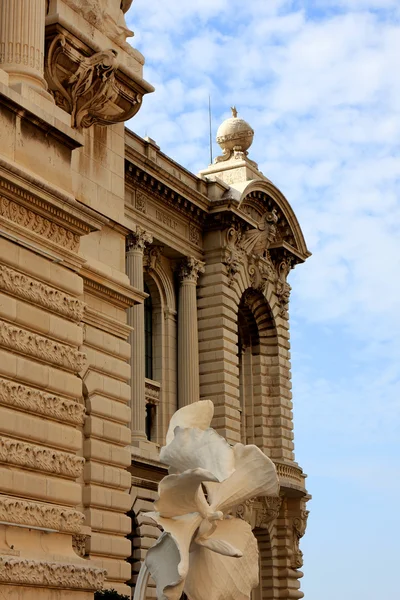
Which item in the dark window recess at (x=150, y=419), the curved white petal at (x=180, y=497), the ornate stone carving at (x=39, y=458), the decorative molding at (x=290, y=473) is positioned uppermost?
the dark window recess at (x=150, y=419)

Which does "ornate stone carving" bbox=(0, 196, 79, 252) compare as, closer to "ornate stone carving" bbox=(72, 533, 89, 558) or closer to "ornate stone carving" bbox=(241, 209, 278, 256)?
Answer: "ornate stone carving" bbox=(72, 533, 89, 558)

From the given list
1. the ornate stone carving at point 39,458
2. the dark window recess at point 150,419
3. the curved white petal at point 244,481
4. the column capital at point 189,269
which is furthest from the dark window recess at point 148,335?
the curved white petal at point 244,481

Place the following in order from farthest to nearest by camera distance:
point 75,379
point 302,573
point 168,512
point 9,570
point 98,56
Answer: point 302,573
point 98,56
point 75,379
point 9,570
point 168,512

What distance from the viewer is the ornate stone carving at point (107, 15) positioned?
21.4m

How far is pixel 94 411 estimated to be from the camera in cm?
2131

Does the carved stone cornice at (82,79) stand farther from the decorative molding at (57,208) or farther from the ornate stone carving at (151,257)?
the ornate stone carving at (151,257)

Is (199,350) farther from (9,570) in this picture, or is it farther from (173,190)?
(9,570)

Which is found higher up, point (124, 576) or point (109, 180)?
point (109, 180)

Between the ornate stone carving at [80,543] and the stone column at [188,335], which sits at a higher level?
the stone column at [188,335]

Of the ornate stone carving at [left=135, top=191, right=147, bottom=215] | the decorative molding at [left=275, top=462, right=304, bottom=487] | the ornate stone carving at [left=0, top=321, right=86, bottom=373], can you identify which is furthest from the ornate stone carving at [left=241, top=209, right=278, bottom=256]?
the ornate stone carving at [left=0, top=321, right=86, bottom=373]

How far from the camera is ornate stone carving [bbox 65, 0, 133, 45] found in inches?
843

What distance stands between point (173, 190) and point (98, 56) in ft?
55.9

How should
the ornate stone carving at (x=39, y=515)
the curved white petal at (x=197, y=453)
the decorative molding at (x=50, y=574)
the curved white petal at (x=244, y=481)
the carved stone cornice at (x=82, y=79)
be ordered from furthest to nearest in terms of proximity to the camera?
1. the carved stone cornice at (x=82, y=79)
2. the ornate stone carving at (x=39, y=515)
3. the decorative molding at (x=50, y=574)
4. the curved white petal at (x=244, y=481)
5. the curved white petal at (x=197, y=453)

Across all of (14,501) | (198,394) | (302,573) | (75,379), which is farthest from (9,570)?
(302,573)
